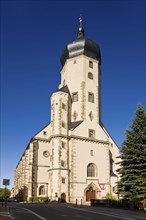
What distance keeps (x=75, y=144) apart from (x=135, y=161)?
57.8ft

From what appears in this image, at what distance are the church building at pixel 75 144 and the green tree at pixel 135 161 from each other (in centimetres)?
1501

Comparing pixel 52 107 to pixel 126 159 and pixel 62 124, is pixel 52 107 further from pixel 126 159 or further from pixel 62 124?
pixel 126 159

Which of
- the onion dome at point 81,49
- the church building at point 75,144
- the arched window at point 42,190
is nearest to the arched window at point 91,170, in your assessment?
the church building at point 75,144

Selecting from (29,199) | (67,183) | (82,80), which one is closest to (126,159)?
(67,183)

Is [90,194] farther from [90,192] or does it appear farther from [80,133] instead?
[80,133]

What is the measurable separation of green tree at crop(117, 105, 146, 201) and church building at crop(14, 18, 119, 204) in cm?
1501

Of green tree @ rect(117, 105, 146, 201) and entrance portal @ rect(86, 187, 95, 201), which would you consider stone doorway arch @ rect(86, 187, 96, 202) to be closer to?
entrance portal @ rect(86, 187, 95, 201)

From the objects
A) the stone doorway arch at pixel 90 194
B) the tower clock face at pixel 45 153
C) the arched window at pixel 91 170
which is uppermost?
the tower clock face at pixel 45 153

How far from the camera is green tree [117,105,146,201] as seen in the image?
26.3 metres

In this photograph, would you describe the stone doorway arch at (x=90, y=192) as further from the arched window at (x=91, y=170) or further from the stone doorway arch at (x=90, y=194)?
the arched window at (x=91, y=170)

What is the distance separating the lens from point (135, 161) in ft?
90.5

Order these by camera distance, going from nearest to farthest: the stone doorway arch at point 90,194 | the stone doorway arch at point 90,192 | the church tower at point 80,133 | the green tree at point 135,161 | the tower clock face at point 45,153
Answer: the green tree at point 135,161 < the church tower at point 80,133 < the stone doorway arch at point 90,192 < the stone doorway arch at point 90,194 < the tower clock face at point 45,153

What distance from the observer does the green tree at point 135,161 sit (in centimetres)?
2630

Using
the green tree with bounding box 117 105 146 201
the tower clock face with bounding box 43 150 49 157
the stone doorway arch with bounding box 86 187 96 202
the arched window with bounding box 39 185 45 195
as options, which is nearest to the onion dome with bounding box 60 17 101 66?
the tower clock face with bounding box 43 150 49 157
